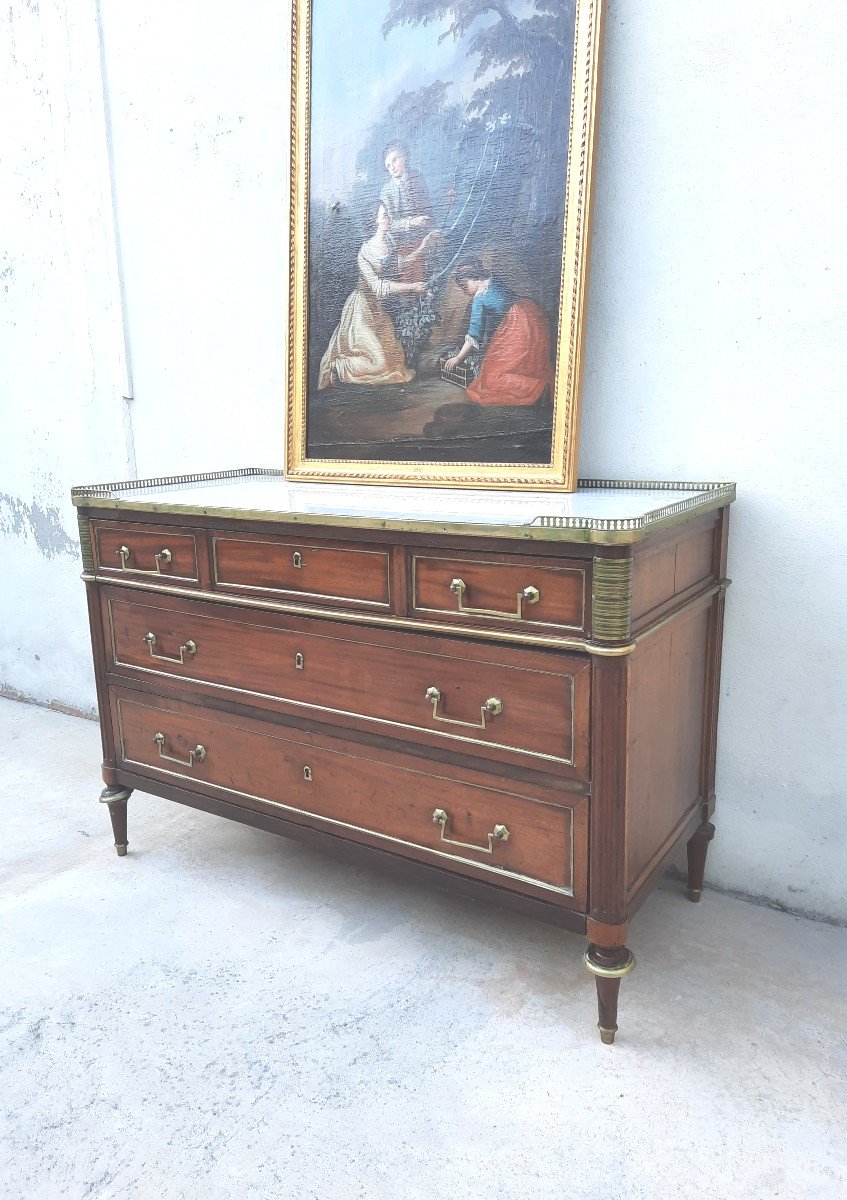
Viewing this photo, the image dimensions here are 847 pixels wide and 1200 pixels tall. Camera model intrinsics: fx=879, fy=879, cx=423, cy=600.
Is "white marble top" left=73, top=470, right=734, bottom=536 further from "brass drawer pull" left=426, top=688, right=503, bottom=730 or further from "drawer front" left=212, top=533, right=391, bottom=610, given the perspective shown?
"brass drawer pull" left=426, top=688, right=503, bottom=730

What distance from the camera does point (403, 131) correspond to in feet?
8.91

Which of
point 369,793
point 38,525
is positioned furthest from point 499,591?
point 38,525

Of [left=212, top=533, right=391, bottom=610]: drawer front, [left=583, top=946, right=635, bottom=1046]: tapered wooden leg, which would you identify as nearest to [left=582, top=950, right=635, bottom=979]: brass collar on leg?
[left=583, top=946, right=635, bottom=1046]: tapered wooden leg

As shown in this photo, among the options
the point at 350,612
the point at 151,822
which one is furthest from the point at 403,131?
the point at 151,822

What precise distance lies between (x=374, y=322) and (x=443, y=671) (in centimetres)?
130

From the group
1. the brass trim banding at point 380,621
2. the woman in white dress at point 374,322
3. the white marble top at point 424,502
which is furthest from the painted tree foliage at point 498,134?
the brass trim banding at point 380,621

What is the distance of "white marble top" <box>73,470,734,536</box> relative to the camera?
198 centimetres

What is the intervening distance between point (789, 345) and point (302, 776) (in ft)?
5.87

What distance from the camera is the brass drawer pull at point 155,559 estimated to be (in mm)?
2639

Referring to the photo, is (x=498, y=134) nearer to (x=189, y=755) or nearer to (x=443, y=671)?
(x=443, y=671)

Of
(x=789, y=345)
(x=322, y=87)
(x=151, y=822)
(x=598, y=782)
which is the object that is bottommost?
(x=151, y=822)

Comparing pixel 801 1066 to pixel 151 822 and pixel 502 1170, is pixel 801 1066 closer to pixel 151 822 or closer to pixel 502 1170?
pixel 502 1170

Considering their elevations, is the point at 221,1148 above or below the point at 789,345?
below

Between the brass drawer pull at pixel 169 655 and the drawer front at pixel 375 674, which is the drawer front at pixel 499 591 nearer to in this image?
the drawer front at pixel 375 674
